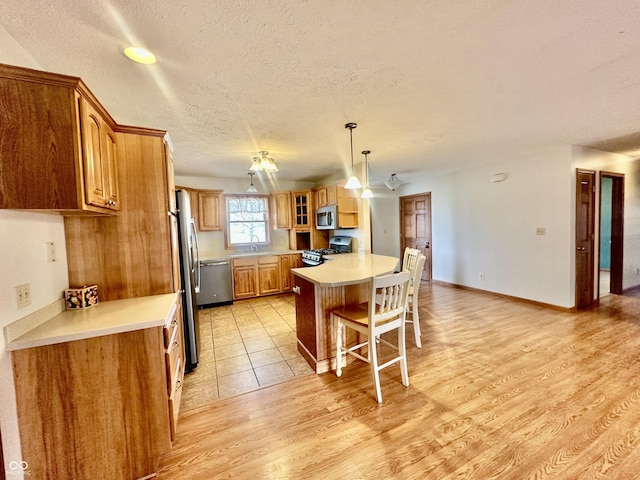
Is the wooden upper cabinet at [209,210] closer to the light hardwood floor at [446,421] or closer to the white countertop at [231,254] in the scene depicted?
the white countertop at [231,254]

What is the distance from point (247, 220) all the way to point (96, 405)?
4580 millimetres

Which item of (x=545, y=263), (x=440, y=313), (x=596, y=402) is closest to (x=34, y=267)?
(x=596, y=402)

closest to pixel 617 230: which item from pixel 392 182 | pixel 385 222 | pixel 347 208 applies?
pixel 392 182

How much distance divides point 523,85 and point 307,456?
309 centimetres

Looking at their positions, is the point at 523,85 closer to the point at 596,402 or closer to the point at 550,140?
the point at 550,140

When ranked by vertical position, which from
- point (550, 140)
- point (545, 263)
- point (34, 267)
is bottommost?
point (545, 263)

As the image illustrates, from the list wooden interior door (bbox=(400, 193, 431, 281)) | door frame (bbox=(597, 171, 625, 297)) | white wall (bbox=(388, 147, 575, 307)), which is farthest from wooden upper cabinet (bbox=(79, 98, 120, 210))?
door frame (bbox=(597, 171, 625, 297))

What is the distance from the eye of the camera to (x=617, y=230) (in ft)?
15.2

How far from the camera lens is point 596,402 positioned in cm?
199

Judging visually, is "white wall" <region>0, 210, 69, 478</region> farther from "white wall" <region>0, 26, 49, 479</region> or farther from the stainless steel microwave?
the stainless steel microwave

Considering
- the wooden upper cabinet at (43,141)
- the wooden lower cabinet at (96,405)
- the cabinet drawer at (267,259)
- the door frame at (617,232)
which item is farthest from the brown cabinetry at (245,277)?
the door frame at (617,232)

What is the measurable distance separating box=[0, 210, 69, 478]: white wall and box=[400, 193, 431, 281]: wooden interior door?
599cm

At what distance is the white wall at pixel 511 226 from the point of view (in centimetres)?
387

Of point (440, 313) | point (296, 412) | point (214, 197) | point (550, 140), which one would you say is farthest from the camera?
point (214, 197)
